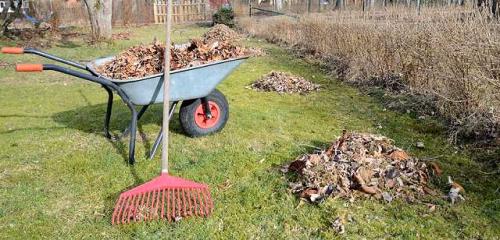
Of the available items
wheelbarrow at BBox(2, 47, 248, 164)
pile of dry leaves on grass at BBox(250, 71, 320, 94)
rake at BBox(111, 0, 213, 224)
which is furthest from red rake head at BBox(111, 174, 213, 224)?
pile of dry leaves on grass at BBox(250, 71, 320, 94)

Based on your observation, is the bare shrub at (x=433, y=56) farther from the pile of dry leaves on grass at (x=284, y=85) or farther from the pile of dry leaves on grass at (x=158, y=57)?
the pile of dry leaves on grass at (x=158, y=57)

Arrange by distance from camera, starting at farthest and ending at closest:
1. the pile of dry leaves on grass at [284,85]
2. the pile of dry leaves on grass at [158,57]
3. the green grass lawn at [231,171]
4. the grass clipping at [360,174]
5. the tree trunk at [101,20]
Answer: the tree trunk at [101,20] < the pile of dry leaves on grass at [284,85] < the pile of dry leaves on grass at [158,57] < the grass clipping at [360,174] < the green grass lawn at [231,171]

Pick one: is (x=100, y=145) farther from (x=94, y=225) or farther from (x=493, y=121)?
(x=493, y=121)

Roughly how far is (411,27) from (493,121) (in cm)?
230

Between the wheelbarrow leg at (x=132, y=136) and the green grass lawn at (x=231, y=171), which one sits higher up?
the wheelbarrow leg at (x=132, y=136)

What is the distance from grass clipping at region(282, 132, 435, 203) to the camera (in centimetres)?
320

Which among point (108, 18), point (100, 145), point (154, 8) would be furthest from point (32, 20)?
point (100, 145)

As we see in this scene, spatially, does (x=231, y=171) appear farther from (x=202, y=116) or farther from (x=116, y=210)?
(x=116, y=210)

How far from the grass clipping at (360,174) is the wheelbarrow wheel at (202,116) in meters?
1.28

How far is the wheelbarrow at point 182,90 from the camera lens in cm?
369

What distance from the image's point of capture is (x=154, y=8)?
74.3 ft

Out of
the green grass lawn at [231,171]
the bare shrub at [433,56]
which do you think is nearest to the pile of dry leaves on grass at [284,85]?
the green grass lawn at [231,171]

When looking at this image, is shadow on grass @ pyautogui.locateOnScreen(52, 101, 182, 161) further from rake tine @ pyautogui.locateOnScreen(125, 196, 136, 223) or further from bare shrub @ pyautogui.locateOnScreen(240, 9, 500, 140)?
bare shrub @ pyautogui.locateOnScreen(240, 9, 500, 140)

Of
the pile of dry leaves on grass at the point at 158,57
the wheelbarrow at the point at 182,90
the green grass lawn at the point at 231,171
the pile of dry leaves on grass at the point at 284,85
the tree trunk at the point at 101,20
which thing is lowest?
the green grass lawn at the point at 231,171
